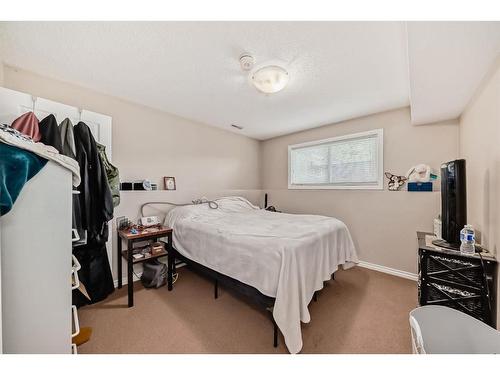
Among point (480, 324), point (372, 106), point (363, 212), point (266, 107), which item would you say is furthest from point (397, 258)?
point (266, 107)

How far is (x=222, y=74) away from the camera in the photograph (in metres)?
1.77

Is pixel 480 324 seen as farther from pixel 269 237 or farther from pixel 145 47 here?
pixel 145 47

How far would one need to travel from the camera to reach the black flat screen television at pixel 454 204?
59.3 inches

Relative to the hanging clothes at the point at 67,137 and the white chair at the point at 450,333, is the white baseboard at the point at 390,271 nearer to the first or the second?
the white chair at the point at 450,333

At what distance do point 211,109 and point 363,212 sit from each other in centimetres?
265

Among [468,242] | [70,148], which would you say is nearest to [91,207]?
[70,148]

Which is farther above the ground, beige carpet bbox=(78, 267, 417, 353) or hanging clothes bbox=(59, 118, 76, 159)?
hanging clothes bbox=(59, 118, 76, 159)

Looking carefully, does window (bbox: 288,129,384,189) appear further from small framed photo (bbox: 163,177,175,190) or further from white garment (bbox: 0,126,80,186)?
white garment (bbox: 0,126,80,186)

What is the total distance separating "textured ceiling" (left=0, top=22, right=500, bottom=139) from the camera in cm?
123

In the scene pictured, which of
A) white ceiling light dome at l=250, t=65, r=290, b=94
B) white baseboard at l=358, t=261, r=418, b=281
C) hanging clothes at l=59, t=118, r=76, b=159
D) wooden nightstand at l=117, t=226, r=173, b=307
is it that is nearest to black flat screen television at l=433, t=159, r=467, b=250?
white baseboard at l=358, t=261, r=418, b=281

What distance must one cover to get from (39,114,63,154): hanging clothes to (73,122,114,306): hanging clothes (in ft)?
0.46

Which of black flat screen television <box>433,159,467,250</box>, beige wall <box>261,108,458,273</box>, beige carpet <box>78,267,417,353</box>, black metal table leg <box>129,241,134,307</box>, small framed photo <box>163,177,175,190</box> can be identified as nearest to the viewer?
beige carpet <box>78,267,417,353</box>

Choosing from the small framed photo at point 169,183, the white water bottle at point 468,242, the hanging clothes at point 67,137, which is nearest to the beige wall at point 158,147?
the small framed photo at point 169,183

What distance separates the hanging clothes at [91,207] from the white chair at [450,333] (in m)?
2.35
